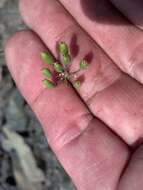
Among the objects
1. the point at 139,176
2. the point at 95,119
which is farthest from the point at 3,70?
the point at 139,176

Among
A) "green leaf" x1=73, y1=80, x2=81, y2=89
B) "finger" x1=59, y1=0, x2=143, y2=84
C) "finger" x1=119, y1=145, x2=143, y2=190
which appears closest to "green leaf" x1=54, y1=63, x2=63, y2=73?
"green leaf" x1=73, y1=80, x2=81, y2=89

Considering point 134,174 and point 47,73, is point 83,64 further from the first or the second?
point 134,174

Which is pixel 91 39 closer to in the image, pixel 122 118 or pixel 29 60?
pixel 29 60

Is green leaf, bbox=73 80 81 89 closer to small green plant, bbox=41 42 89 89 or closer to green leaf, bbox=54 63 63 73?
small green plant, bbox=41 42 89 89

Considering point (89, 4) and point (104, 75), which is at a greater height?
point (89, 4)

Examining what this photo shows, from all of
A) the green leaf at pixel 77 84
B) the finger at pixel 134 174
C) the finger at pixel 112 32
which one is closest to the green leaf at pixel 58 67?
the green leaf at pixel 77 84

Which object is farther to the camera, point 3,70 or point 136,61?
point 3,70

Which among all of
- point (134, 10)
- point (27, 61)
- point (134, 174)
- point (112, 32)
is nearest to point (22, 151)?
point (27, 61)

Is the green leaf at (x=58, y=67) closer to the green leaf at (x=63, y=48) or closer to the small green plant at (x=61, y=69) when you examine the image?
the small green plant at (x=61, y=69)
